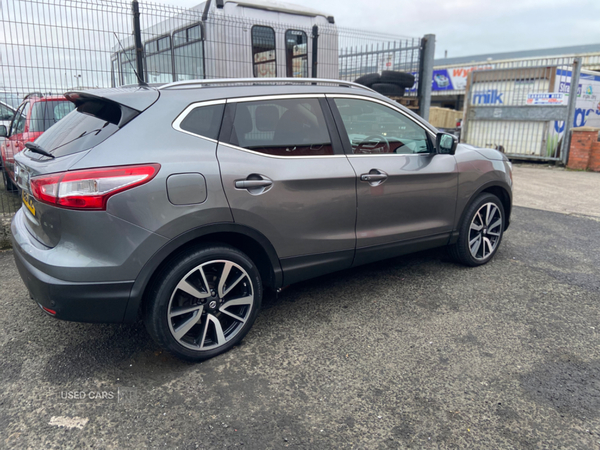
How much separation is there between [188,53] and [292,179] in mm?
5215

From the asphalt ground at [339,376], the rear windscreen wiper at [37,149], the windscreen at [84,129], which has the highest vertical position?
the windscreen at [84,129]

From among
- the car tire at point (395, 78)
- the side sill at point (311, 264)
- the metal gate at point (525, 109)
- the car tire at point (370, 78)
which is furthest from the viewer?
the metal gate at point (525, 109)

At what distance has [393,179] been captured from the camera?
3545 millimetres

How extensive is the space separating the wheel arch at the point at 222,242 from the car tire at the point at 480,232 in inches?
79.3

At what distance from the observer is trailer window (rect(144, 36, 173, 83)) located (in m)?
6.93

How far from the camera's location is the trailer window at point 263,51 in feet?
25.1

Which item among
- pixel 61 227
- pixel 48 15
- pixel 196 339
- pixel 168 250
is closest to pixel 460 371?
pixel 196 339

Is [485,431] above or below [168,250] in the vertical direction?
below

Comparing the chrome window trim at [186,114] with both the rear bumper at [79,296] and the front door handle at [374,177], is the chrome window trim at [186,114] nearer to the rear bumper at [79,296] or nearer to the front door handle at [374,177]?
the rear bumper at [79,296]

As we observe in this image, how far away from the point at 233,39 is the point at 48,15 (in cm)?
278

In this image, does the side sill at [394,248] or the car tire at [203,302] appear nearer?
the car tire at [203,302]

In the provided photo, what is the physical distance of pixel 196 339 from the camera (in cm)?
284

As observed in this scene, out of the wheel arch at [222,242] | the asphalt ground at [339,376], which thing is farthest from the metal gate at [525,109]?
the wheel arch at [222,242]

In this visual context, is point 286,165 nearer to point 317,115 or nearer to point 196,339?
point 317,115
